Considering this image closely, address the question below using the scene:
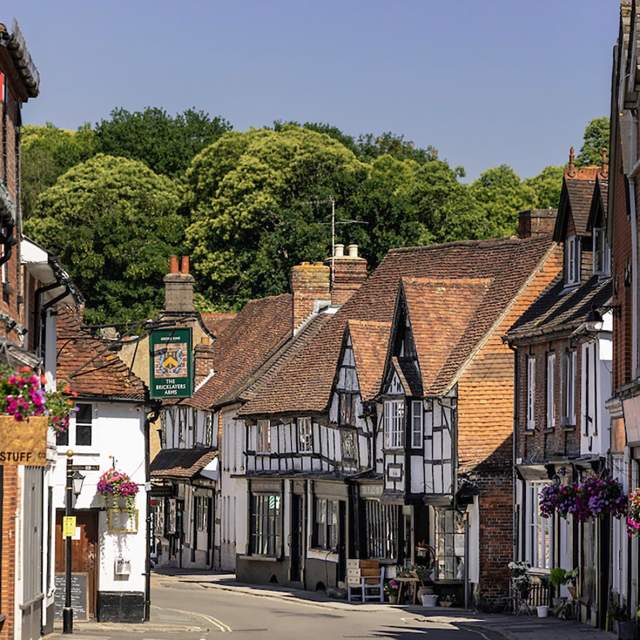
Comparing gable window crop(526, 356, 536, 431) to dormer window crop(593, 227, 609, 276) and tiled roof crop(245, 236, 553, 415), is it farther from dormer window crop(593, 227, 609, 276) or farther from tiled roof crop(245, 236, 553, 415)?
tiled roof crop(245, 236, 553, 415)

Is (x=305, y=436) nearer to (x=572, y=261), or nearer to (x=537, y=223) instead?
(x=537, y=223)

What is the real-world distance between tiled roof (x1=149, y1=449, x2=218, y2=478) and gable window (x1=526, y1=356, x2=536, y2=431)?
23895 millimetres

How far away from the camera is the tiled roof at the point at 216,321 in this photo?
75750mm

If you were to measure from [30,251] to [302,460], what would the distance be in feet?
83.1

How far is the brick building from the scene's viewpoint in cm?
3600

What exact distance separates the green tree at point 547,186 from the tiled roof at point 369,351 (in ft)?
Answer: 125

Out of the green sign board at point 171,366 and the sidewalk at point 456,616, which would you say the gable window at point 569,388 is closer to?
the sidewalk at point 456,616

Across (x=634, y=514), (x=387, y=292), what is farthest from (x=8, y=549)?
(x=387, y=292)

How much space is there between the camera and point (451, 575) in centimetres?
4378

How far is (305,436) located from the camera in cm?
5372

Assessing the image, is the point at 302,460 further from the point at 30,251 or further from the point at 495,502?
the point at 30,251

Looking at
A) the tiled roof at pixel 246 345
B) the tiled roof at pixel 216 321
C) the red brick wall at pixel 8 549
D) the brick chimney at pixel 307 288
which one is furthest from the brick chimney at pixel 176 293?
the red brick wall at pixel 8 549

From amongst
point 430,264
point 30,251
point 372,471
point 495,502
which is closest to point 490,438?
point 495,502

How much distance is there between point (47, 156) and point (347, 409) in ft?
167
